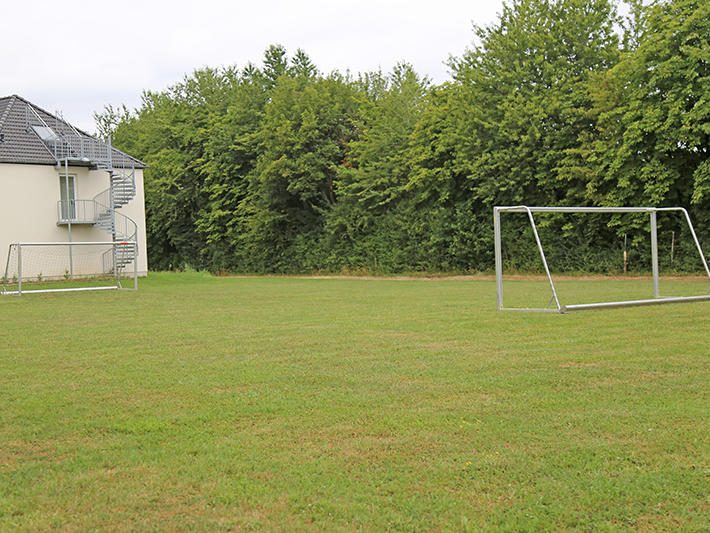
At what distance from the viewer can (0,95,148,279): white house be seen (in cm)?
3094

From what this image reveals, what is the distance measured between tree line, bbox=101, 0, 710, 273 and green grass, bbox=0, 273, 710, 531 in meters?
15.9

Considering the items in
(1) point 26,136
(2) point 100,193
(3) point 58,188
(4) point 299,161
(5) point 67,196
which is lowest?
(5) point 67,196

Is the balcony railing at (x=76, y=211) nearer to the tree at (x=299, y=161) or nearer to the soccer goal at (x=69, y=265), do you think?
the soccer goal at (x=69, y=265)

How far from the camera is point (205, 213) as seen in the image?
46.1 meters

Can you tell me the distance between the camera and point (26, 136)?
106 feet

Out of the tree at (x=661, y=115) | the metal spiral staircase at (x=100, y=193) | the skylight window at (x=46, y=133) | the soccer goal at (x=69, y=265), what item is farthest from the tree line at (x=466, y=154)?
the skylight window at (x=46, y=133)

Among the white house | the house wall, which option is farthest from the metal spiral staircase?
the house wall

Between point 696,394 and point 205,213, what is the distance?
4222 cm

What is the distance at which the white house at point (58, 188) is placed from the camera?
102ft

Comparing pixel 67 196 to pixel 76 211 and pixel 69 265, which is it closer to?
pixel 76 211

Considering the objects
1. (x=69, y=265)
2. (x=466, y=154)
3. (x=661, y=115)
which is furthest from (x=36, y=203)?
(x=661, y=115)

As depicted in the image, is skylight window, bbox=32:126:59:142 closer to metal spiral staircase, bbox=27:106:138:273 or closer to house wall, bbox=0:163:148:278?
metal spiral staircase, bbox=27:106:138:273

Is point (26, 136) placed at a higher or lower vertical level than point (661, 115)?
higher

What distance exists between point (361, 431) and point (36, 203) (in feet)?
98.6
